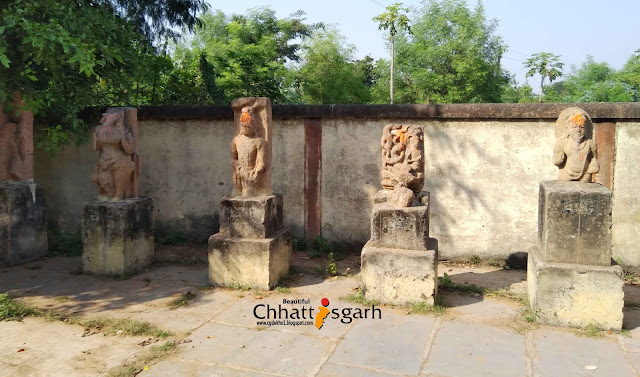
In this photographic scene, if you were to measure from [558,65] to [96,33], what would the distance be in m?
28.2

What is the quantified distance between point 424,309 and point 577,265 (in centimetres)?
155

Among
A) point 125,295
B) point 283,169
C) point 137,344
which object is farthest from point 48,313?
point 283,169

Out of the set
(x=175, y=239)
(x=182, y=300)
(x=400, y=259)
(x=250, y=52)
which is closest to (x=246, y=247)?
(x=182, y=300)

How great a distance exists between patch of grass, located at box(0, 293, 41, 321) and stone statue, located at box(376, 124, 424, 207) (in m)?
3.90

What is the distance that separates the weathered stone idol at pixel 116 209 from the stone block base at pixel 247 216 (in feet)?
4.60

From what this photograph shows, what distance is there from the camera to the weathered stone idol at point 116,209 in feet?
21.5

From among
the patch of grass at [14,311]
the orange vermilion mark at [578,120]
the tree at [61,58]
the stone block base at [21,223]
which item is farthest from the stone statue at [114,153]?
the orange vermilion mark at [578,120]

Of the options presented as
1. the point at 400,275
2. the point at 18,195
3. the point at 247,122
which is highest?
the point at 247,122

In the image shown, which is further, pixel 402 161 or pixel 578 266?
pixel 402 161

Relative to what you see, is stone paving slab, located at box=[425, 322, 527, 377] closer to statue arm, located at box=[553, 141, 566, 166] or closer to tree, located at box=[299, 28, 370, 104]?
statue arm, located at box=[553, 141, 566, 166]

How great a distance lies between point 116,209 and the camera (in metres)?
6.53

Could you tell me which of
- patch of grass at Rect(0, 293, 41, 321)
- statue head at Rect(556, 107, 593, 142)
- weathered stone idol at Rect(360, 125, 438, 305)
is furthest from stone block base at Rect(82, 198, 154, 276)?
statue head at Rect(556, 107, 593, 142)

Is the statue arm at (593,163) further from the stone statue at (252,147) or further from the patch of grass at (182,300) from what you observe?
the patch of grass at (182,300)

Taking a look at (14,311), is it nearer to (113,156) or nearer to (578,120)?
(113,156)
